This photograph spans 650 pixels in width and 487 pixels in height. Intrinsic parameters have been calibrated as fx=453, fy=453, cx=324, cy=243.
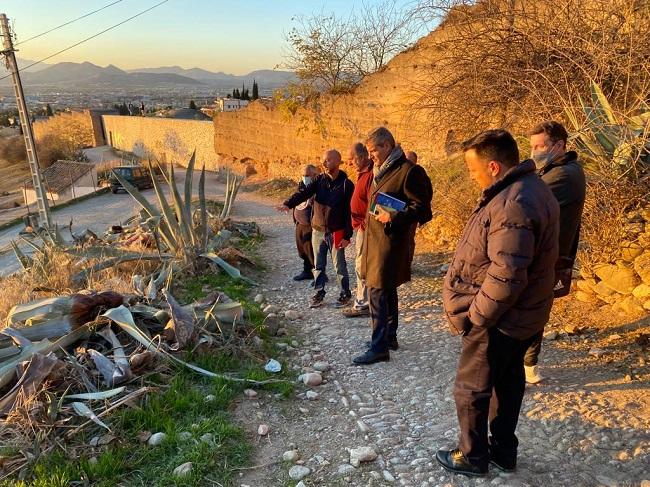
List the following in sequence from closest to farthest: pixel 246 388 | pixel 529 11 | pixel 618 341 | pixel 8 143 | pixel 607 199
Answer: pixel 246 388 → pixel 618 341 → pixel 607 199 → pixel 529 11 → pixel 8 143

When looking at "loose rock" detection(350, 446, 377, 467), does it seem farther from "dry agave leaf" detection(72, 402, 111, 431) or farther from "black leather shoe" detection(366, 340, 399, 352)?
"dry agave leaf" detection(72, 402, 111, 431)

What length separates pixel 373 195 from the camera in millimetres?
3365

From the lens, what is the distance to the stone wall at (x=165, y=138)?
984 inches

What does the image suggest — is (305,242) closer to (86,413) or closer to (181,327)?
(181,327)

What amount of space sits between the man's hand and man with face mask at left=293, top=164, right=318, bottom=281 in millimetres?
1869

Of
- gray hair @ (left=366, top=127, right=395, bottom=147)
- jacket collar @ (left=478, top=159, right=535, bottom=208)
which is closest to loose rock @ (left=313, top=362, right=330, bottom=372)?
gray hair @ (left=366, top=127, right=395, bottom=147)

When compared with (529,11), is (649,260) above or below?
below

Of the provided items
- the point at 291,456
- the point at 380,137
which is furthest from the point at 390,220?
the point at 291,456

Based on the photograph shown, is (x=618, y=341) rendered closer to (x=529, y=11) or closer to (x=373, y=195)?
(x=373, y=195)

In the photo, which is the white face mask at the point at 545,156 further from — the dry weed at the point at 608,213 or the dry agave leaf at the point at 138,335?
the dry agave leaf at the point at 138,335

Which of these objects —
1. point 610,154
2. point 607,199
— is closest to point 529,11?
point 610,154

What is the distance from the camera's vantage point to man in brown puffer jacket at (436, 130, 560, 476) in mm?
1927

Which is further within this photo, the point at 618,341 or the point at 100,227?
the point at 100,227

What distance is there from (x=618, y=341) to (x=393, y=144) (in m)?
2.33
